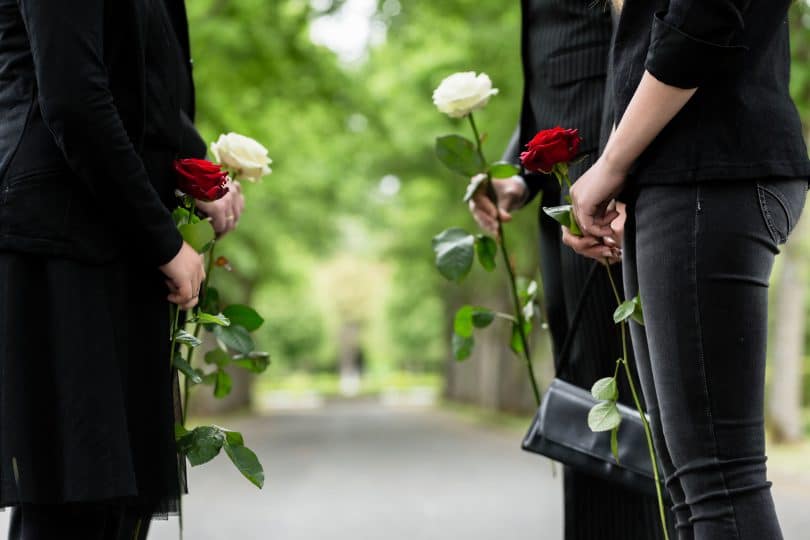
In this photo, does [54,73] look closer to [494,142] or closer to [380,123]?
[494,142]

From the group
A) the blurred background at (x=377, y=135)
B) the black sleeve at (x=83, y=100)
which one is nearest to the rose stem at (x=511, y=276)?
the black sleeve at (x=83, y=100)

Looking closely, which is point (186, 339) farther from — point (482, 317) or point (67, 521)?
point (482, 317)

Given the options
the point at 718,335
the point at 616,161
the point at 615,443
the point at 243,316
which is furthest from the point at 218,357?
the point at 718,335

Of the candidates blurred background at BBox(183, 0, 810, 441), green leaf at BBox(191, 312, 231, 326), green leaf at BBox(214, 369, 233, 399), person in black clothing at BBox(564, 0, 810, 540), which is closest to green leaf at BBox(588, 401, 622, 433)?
person in black clothing at BBox(564, 0, 810, 540)

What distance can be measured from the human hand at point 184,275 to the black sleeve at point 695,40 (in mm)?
1017

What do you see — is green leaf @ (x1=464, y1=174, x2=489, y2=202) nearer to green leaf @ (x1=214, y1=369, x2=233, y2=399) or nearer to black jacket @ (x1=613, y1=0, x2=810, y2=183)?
green leaf @ (x1=214, y1=369, x2=233, y2=399)

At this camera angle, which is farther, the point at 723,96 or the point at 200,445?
the point at 200,445

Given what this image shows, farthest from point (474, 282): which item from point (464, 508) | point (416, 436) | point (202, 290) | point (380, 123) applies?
point (202, 290)

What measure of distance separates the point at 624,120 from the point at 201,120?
1089cm

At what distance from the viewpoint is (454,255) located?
9.59 ft

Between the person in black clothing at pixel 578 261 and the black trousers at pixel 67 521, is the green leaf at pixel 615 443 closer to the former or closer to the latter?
the person in black clothing at pixel 578 261

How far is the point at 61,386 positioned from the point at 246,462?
628 millimetres

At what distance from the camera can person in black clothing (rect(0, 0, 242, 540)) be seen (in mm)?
1957

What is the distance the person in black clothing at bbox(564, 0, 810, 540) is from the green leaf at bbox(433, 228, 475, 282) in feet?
3.40
